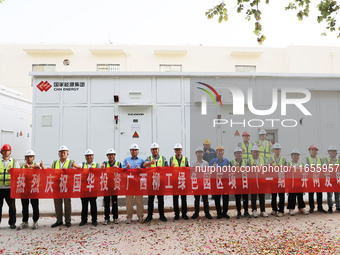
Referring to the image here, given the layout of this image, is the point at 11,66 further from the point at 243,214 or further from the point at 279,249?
the point at 279,249

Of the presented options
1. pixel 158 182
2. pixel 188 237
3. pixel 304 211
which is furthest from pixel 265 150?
pixel 188 237

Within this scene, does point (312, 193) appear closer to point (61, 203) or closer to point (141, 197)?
point (141, 197)

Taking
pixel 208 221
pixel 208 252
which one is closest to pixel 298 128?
pixel 208 221

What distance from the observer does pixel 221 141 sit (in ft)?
29.9

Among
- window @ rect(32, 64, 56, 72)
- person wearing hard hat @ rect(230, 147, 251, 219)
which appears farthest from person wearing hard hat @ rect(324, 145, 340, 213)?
window @ rect(32, 64, 56, 72)

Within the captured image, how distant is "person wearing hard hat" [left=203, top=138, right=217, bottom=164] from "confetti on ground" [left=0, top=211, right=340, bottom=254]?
92.2 inches

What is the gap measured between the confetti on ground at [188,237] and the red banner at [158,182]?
68 centimetres

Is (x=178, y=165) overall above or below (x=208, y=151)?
below

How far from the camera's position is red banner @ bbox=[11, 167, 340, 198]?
20.7ft

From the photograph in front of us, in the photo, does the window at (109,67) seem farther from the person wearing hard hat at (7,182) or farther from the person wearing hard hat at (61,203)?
the person wearing hard hat at (7,182)

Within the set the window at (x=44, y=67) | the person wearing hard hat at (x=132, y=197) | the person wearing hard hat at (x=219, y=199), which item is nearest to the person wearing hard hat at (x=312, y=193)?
the person wearing hard hat at (x=219, y=199)

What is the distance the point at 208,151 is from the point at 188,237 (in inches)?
142

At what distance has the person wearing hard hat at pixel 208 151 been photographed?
8.51m

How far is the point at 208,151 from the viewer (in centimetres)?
855
